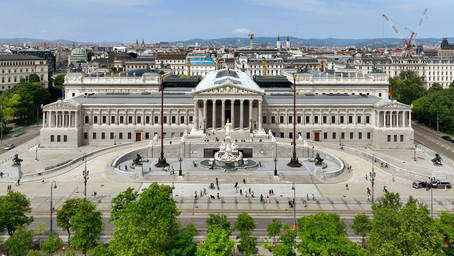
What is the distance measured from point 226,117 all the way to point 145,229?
254ft

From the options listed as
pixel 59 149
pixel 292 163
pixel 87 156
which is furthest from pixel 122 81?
pixel 292 163

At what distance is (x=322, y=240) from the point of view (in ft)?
122

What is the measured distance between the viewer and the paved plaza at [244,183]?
6275 centimetres

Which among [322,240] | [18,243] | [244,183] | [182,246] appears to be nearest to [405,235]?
[322,240]

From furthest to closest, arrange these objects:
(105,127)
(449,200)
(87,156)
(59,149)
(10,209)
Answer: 1. (105,127)
2. (59,149)
3. (87,156)
4. (449,200)
5. (10,209)

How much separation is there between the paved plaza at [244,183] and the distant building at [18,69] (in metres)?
95.9

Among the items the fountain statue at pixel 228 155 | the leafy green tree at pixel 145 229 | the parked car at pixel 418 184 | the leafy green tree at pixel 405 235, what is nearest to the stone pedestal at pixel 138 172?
the fountain statue at pixel 228 155

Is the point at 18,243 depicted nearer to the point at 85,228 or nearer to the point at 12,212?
the point at 12,212

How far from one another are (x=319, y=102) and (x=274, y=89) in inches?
979

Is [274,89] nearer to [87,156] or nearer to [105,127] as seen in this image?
[105,127]

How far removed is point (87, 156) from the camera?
302 ft

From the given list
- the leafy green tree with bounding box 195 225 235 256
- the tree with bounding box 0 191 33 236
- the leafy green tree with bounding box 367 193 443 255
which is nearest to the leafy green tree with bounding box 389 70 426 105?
the leafy green tree with bounding box 367 193 443 255

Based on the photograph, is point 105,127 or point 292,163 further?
point 105,127

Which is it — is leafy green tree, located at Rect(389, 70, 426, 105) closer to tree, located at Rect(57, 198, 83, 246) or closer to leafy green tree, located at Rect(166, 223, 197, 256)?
leafy green tree, located at Rect(166, 223, 197, 256)
